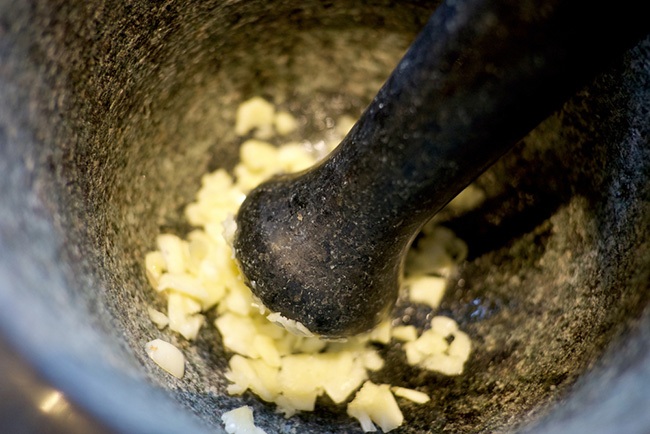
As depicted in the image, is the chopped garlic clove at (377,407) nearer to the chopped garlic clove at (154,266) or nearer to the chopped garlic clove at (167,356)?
the chopped garlic clove at (167,356)

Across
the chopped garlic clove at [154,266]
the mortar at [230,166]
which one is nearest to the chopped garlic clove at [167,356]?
the mortar at [230,166]

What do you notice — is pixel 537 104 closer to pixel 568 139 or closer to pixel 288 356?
pixel 568 139

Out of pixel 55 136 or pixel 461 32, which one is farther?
pixel 55 136

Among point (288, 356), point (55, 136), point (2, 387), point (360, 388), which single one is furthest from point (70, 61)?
point (360, 388)

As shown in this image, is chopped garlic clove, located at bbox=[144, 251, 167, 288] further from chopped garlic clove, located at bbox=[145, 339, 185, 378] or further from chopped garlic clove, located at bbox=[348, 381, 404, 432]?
chopped garlic clove, located at bbox=[348, 381, 404, 432]

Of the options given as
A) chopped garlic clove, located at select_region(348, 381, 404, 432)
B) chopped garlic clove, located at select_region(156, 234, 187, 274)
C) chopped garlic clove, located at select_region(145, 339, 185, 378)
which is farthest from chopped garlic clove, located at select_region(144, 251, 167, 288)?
chopped garlic clove, located at select_region(348, 381, 404, 432)
